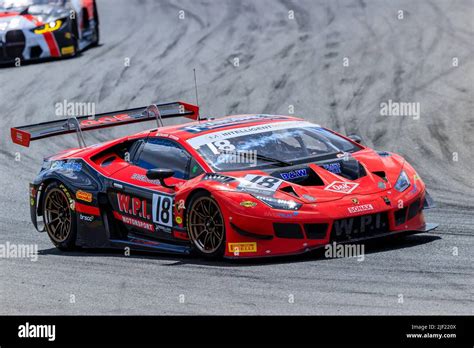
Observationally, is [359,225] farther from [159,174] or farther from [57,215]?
[57,215]

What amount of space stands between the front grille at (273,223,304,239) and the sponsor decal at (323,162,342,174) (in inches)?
36.5

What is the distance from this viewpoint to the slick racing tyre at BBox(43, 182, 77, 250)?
11.7 metres

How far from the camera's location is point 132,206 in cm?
1098

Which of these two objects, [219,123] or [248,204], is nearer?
[248,204]

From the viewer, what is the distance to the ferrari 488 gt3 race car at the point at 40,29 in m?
21.3

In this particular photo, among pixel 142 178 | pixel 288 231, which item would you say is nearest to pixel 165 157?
pixel 142 178

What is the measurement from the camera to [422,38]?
20188 millimetres

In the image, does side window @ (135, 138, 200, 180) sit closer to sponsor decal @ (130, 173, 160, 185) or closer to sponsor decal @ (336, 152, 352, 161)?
sponsor decal @ (130, 173, 160, 185)
